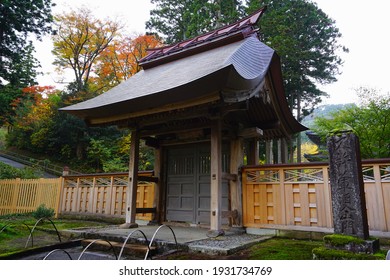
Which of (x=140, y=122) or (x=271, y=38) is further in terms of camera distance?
(x=271, y=38)

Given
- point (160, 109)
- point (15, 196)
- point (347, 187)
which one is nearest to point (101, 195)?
point (160, 109)

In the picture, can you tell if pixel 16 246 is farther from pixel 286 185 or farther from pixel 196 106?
pixel 286 185

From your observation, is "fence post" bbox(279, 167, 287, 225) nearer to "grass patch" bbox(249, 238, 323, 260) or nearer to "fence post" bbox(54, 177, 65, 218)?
"grass patch" bbox(249, 238, 323, 260)

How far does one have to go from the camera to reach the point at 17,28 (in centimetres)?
1257

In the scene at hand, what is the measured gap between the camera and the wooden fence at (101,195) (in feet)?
24.4

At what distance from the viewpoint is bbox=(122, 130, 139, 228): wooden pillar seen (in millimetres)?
5969

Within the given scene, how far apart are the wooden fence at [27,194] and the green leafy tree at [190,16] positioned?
11.5 meters

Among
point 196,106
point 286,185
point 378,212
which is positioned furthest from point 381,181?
point 196,106

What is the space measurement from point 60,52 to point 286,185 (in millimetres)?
21159

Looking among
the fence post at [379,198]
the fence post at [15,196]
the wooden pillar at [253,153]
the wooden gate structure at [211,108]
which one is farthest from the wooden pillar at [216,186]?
the fence post at [15,196]

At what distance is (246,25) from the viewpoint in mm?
6871

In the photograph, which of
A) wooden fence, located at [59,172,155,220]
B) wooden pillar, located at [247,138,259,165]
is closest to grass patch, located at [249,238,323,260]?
wooden pillar, located at [247,138,259,165]

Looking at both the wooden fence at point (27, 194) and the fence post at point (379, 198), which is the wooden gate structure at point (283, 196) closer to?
the fence post at point (379, 198)

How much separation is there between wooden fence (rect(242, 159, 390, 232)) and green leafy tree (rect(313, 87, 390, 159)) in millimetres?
4853
